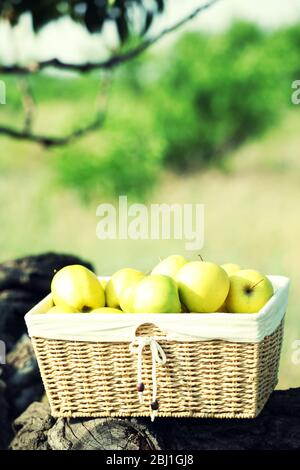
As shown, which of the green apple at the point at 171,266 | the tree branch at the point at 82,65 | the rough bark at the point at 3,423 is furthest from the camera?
the tree branch at the point at 82,65

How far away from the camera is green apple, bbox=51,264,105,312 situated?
80.4 inches

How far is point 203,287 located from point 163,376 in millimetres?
257

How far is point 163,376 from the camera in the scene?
1979 millimetres

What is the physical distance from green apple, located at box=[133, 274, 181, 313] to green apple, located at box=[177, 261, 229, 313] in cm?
4

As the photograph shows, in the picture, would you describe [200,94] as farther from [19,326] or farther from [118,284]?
[118,284]

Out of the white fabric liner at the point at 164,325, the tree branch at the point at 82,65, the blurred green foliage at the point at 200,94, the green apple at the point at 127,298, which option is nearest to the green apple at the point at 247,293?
the white fabric liner at the point at 164,325

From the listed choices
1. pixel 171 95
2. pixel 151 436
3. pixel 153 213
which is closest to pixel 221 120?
pixel 171 95

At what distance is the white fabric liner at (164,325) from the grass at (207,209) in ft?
12.9

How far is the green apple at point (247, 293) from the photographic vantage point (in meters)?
2.00

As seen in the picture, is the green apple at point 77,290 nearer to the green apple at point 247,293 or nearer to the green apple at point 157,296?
the green apple at point 157,296

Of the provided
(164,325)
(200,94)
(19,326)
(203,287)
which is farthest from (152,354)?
(200,94)

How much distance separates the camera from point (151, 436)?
204cm

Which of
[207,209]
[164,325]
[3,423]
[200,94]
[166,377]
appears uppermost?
[200,94]

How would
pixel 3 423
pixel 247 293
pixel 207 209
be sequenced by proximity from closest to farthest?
pixel 247 293, pixel 3 423, pixel 207 209
